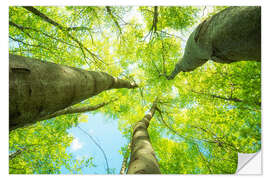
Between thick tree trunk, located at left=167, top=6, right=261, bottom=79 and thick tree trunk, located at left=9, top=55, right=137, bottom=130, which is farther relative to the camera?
thick tree trunk, located at left=167, top=6, right=261, bottom=79

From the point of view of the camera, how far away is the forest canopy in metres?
2.27

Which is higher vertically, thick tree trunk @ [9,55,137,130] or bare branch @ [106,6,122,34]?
bare branch @ [106,6,122,34]

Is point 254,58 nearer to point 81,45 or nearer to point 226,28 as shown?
point 226,28

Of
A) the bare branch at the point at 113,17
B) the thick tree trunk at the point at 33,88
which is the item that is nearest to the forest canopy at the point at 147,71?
the bare branch at the point at 113,17

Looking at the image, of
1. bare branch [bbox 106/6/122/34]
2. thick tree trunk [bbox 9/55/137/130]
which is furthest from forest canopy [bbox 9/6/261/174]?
thick tree trunk [bbox 9/55/137/130]

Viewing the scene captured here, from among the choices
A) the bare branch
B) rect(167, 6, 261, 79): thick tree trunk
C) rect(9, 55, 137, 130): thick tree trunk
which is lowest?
rect(9, 55, 137, 130): thick tree trunk

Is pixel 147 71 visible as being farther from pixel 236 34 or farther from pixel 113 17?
pixel 236 34

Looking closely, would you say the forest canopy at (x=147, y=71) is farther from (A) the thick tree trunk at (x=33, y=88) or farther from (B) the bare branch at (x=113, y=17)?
(A) the thick tree trunk at (x=33, y=88)

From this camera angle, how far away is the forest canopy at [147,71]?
2.27m

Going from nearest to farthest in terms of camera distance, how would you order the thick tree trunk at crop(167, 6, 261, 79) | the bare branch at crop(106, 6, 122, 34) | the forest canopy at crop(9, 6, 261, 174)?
the thick tree trunk at crop(167, 6, 261, 79)
the forest canopy at crop(9, 6, 261, 174)
the bare branch at crop(106, 6, 122, 34)

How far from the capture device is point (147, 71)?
5.31m

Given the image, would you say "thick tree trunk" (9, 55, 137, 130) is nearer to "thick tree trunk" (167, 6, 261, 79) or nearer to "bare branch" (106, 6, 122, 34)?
"thick tree trunk" (167, 6, 261, 79)
